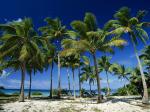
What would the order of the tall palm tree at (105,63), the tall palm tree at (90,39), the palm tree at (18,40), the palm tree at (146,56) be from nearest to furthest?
1. the palm tree at (18,40)
2. the tall palm tree at (90,39)
3. the palm tree at (146,56)
4. the tall palm tree at (105,63)

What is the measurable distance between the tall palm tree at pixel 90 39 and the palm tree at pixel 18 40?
12.3 feet

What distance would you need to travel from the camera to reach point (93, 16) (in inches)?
878

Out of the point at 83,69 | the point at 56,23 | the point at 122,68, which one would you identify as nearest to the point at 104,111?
the point at 56,23

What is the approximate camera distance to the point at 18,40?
21.8 metres

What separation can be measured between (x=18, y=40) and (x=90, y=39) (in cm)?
780

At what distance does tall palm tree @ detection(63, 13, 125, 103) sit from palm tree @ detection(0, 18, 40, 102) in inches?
148

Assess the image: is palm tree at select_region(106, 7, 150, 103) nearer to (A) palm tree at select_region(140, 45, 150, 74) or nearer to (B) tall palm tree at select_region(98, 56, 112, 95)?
(A) palm tree at select_region(140, 45, 150, 74)

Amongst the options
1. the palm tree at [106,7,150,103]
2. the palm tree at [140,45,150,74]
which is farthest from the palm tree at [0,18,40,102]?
the palm tree at [140,45,150,74]

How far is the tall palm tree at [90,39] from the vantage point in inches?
832

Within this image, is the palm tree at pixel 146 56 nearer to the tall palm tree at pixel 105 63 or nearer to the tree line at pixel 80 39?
the tree line at pixel 80 39

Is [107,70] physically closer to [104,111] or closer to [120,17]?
[120,17]

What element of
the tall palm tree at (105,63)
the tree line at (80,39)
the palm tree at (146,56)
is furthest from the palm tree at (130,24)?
the tall palm tree at (105,63)

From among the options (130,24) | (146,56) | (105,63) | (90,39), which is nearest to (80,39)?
(90,39)

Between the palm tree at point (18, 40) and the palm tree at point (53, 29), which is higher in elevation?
the palm tree at point (53, 29)
